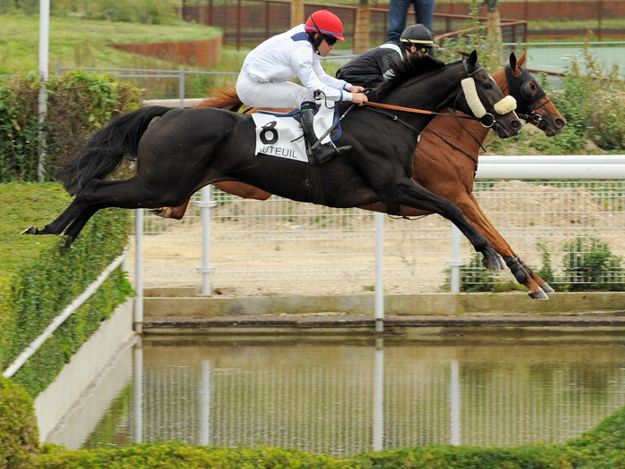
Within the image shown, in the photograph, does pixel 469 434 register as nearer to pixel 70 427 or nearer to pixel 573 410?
pixel 573 410

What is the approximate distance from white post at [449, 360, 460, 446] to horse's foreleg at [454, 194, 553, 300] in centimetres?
84

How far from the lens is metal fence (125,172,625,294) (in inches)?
320

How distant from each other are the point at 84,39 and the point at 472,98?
600 inches

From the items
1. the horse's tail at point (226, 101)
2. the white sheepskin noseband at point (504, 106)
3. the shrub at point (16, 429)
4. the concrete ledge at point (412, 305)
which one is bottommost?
the shrub at point (16, 429)

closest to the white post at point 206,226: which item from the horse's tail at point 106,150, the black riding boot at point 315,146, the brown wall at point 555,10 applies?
the horse's tail at point 106,150

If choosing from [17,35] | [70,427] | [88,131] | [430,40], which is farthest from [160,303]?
[17,35]

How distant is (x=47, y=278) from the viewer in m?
5.28

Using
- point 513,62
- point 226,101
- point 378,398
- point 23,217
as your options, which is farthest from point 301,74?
point 378,398

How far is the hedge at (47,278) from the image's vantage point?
4.66m

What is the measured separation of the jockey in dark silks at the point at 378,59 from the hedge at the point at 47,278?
6.84 feet

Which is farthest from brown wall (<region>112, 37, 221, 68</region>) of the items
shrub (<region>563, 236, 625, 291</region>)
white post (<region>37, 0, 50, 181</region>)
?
shrub (<region>563, 236, 625, 291</region>)

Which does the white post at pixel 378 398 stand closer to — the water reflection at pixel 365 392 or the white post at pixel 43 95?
the water reflection at pixel 365 392

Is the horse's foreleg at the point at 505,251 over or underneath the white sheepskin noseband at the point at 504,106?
underneath

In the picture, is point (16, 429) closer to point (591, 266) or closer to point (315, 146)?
point (315, 146)
